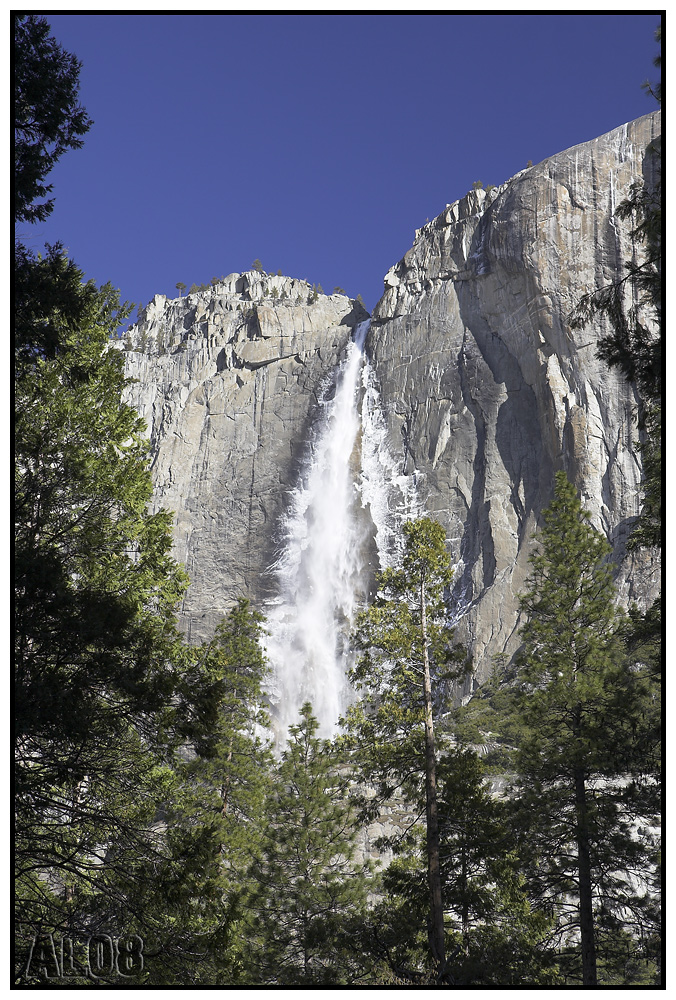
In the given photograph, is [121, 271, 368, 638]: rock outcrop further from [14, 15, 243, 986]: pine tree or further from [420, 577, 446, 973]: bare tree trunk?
[14, 15, 243, 986]: pine tree

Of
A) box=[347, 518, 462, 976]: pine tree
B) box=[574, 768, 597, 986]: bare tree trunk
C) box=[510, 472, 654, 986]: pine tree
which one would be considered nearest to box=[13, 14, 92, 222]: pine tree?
box=[347, 518, 462, 976]: pine tree

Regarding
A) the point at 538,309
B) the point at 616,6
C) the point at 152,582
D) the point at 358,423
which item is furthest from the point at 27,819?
the point at 358,423

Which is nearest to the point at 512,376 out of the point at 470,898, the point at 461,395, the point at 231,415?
the point at 461,395

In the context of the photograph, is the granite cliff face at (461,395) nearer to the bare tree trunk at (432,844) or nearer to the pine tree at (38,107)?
the bare tree trunk at (432,844)

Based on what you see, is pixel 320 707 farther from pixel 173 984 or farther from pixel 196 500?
pixel 173 984

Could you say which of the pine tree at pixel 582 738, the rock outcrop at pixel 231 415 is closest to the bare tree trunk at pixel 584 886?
the pine tree at pixel 582 738
